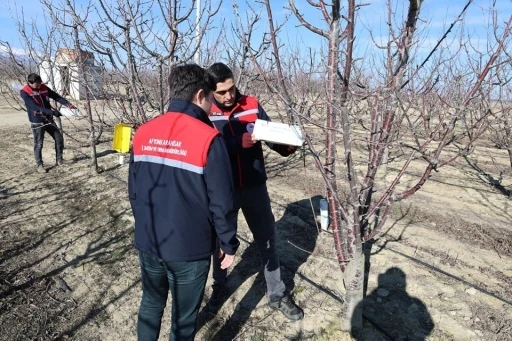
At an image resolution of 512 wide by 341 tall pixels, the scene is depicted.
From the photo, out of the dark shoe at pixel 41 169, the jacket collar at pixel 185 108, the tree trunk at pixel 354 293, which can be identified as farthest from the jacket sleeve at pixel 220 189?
the dark shoe at pixel 41 169

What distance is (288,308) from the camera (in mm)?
2414

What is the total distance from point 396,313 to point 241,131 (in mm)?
1656

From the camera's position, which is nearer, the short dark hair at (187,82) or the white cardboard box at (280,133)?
the short dark hair at (187,82)

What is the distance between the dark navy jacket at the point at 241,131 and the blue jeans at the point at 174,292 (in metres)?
0.61

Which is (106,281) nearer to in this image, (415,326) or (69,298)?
(69,298)

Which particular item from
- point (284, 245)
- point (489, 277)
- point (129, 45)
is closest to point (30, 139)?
point (129, 45)

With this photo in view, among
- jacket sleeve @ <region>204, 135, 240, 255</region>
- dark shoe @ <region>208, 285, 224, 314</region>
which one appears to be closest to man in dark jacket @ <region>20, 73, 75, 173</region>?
dark shoe @ <region>208, 285, 224, 314</region>

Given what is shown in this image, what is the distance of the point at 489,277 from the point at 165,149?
2.91m

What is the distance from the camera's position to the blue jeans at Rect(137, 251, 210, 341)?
1.64m

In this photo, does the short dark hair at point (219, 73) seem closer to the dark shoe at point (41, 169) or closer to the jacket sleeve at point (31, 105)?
the jacket sleeve at point (31, 105)

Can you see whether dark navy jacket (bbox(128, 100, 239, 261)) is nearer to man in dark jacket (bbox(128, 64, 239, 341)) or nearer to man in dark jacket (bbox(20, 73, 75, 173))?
man in dark jacket (bbox(128, 64, 239, 341))

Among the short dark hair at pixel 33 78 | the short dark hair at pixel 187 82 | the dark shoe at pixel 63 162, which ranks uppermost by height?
the short dark hair at pixel 33 78

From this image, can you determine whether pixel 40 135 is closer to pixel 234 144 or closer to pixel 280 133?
pixel 234 144

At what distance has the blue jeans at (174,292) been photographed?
1638mm
